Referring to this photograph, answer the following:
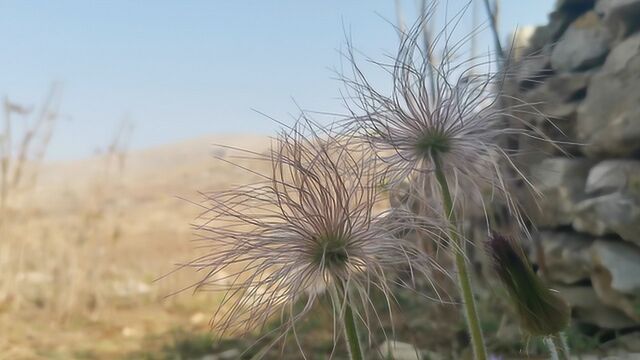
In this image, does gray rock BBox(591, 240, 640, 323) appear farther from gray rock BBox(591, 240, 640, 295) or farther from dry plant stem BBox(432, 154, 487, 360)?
dry plant stem BBox(432, 154, 487, 360)

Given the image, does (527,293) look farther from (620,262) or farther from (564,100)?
(564,100)

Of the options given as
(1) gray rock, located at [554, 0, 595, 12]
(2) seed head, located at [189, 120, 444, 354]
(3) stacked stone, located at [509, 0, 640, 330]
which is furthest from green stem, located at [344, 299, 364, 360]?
(1) gray rock, located at [554, 0, 595, 12]

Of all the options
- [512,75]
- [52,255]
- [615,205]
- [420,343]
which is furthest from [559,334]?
[52,255]

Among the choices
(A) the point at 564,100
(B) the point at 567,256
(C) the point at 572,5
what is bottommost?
(B) the point at 567,256

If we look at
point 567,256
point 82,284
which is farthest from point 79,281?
point 567,256

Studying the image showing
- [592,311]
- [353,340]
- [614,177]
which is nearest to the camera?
[353,340]

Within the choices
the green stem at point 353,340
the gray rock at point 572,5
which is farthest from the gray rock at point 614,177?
the green stem at point 353,340
